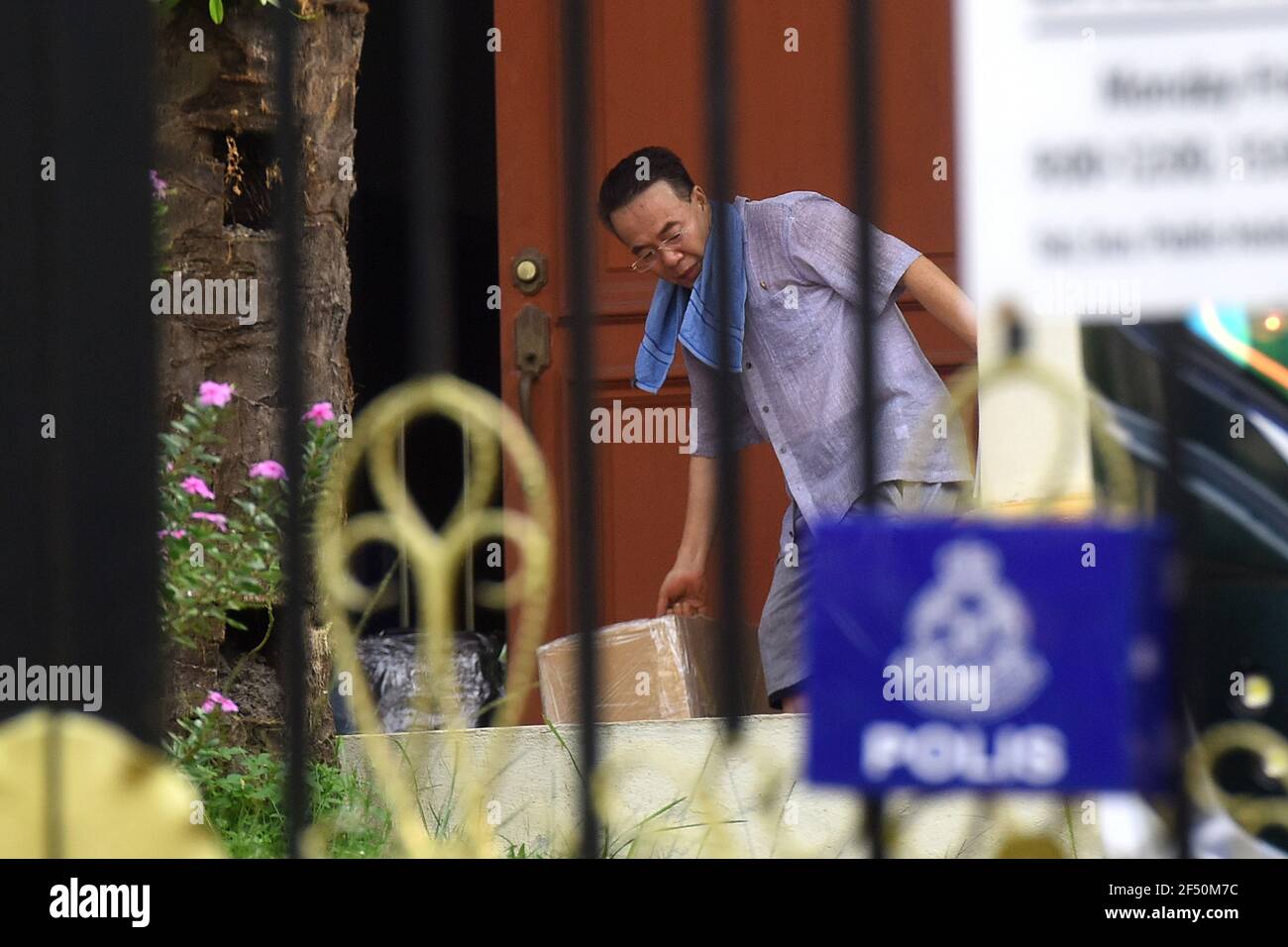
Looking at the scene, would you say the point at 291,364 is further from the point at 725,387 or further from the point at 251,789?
the point at 251,789

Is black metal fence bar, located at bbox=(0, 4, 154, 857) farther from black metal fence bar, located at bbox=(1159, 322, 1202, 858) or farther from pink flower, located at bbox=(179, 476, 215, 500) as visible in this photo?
pink flower, located at bbox=(179, 476, 215, 500)

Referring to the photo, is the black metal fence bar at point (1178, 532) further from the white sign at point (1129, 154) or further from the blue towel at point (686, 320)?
the blue towel at point (686, 320)

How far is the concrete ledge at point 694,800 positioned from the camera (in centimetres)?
124

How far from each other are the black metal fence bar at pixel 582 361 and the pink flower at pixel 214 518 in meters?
1.63

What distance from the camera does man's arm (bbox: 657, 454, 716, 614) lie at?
336cm

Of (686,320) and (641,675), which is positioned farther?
(686,320)

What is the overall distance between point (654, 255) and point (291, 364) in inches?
80.6

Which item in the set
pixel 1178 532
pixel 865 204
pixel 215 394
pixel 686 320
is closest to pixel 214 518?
pixel 215 394

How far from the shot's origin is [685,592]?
3.38 metres

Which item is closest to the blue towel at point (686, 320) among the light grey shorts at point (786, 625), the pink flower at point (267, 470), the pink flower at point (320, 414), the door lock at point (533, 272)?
the door lock at point (533, 272)

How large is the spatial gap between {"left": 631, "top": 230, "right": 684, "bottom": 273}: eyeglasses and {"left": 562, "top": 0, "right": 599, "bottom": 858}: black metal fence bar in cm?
192

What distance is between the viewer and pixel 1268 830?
1.31m
